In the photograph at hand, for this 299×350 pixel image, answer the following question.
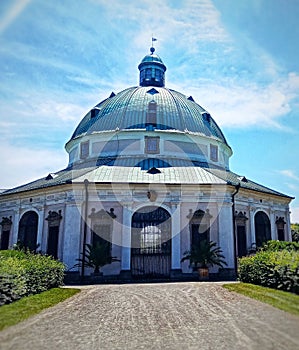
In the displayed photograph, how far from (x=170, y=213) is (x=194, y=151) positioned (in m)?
7.28

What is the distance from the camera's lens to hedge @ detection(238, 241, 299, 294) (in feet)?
37.3

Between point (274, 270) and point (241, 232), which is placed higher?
point (241, 232)

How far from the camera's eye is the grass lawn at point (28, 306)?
28.9ft

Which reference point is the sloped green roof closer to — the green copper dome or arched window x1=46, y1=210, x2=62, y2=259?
arched window x1=46, y1=210, x2=62, y2=259

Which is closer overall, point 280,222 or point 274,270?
point 274,270

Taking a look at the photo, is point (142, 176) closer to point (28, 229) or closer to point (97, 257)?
point (97, 257)

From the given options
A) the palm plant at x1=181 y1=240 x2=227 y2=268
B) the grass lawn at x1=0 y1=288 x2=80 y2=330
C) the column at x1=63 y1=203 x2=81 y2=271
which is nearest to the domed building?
the column at x1=63 y1=203 x2=81 y2=271

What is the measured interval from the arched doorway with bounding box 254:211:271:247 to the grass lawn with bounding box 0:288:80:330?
15783 mm

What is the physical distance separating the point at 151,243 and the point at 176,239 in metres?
1.57

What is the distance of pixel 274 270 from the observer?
42.9 feet

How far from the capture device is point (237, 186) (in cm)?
2411

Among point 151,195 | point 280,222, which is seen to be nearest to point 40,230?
point 151,195

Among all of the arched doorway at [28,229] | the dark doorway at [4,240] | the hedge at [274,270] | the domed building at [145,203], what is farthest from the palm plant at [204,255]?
the dark doorway at [4,240]

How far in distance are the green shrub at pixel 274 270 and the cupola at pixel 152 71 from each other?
23.5 meters
